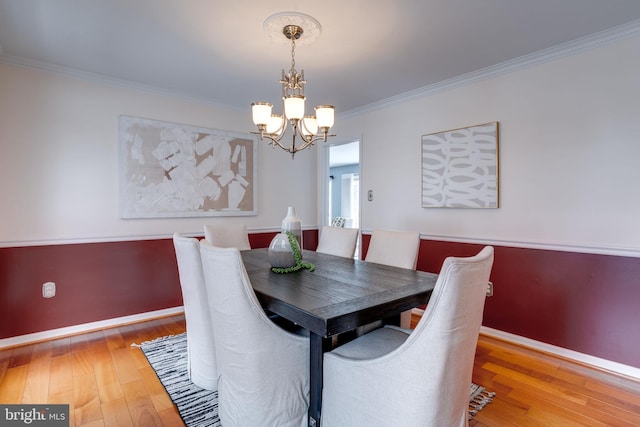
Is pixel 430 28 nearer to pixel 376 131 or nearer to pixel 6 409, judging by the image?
pixel 376 131

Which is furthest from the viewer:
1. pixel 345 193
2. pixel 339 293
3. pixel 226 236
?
pixel 345 193

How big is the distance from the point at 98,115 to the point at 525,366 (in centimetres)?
416

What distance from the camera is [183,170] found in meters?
3.48

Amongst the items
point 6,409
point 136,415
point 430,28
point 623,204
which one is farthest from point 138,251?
point 623,204

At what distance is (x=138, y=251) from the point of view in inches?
127

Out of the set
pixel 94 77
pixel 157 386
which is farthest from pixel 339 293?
pixel 94 77

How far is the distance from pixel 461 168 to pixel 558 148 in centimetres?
75

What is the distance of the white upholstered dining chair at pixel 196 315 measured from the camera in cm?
184

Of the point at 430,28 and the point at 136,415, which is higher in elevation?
the point at 430,28

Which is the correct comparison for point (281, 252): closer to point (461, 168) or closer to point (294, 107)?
point (294, 107)

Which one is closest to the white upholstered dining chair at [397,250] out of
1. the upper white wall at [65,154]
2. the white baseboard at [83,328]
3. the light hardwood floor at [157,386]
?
the light hardwood floor at [157,386]

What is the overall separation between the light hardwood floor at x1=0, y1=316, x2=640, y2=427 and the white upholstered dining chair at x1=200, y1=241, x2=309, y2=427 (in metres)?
0.51

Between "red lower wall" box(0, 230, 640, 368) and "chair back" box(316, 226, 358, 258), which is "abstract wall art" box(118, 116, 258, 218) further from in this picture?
"chair back" box(316, 226, 358, 258)

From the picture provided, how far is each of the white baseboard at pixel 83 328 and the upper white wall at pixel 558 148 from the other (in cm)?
284
